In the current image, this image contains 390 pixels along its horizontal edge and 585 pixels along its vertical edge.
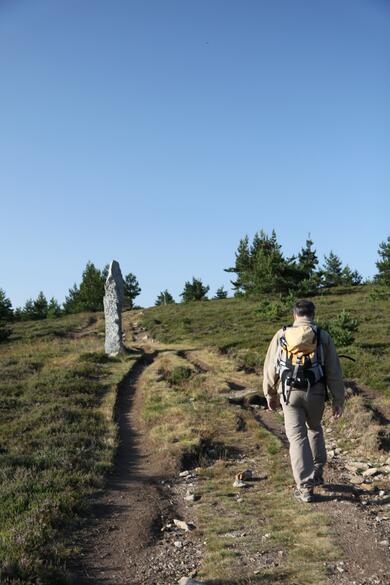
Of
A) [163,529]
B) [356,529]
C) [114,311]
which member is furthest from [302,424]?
[114,311]

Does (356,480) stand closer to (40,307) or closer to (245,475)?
(245,475)

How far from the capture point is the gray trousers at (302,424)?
615 centimetres

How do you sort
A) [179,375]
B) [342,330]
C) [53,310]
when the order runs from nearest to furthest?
[179,375]
[342,330]
[53,310]

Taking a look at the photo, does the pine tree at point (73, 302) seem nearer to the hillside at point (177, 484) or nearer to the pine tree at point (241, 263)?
the pine tree at point (241, 263)

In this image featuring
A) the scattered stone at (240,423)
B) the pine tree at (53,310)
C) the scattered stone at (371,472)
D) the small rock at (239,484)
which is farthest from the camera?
the pine tree at (53,310)

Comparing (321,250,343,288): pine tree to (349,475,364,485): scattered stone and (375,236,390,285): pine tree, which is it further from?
(349,475,364,485): scattered stone

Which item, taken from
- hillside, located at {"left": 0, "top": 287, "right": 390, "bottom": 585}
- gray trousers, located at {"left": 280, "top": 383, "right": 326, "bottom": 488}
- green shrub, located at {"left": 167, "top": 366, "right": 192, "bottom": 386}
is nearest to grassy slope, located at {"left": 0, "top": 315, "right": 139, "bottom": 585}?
hillside, located at {"left": 0, "top": 287, "right": 390, "bottom": 585}

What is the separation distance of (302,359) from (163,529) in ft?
8.72

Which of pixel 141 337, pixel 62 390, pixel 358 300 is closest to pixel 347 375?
pixel 62 390

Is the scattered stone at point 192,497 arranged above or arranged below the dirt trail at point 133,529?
below

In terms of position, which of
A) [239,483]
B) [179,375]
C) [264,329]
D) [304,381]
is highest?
[264,329]

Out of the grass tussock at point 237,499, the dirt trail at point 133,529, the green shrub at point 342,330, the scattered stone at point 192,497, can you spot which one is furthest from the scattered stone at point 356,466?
the green shrub at point 342,330

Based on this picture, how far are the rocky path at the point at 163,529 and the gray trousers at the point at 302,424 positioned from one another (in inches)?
15.7

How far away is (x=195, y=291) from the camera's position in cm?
6306
